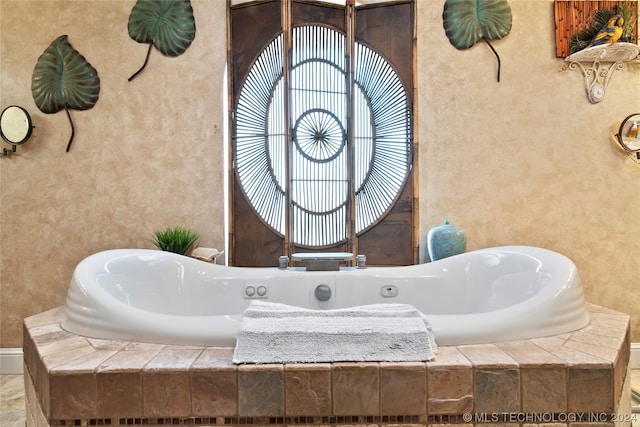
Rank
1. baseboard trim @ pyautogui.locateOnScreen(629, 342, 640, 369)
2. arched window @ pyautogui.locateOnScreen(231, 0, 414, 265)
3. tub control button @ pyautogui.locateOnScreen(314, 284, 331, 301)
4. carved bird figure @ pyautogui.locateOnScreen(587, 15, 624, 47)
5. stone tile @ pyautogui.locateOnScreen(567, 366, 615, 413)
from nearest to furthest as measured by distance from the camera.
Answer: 1. stone tile @ pyautogui.locateOnScreen(567, 366, 615, 413)
2. tub control button @ pyautogui.locateOnScreen(314, 284, 331, 301)
3. carved bird figure @ pyautogui.locateOnScreen(587, 15, 624, 47)
4. baseboard trim @ pyautogui.locateOnScreen(629, 342, 640, 369)
5. arched window @ pyautogui.locateOnScreen(231, 0, 414, 265)

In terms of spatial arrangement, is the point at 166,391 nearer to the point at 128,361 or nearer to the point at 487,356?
the point at 128,361

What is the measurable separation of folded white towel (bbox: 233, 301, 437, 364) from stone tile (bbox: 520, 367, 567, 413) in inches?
8.9

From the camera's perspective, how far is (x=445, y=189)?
226 centimetres

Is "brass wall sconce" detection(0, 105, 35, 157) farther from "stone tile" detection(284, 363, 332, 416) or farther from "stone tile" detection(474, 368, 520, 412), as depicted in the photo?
"stone tile" detection(474, 368, 520, 412)

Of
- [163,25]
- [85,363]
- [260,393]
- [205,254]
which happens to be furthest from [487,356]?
[163,25]

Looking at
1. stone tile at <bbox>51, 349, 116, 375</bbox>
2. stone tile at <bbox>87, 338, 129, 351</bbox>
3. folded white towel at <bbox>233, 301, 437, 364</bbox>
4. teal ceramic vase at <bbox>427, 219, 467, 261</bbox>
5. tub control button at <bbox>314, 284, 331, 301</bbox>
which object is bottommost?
tub control button at <bbox>314, 284, 331, 301</bbox>

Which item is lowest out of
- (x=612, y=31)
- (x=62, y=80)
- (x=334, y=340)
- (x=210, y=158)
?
(x=334, y=340)

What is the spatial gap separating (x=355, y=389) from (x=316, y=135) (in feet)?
5.25

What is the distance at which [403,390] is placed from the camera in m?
0.98

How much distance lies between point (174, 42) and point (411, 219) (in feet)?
5.47

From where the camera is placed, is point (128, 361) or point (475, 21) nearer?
point (128, 361)

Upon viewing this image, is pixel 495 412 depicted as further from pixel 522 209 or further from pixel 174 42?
pixel 174 42

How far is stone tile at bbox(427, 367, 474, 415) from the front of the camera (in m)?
0.97

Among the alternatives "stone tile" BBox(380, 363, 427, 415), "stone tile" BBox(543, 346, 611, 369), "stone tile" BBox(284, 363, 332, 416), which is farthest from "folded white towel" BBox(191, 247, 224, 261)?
"stone tile" BBox(543, 346, 611, 369)
